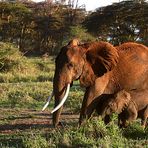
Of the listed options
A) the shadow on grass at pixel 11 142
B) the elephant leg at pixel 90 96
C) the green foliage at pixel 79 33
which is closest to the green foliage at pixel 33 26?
the green foliage at pixel 79 33

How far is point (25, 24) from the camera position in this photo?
35188mm

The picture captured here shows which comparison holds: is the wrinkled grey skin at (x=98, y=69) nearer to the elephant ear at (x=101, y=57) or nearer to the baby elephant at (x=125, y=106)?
the elephant ear at (x=101, y=57)

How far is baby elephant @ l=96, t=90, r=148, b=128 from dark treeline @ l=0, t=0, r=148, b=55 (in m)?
19.5

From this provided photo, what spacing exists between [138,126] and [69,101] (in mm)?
4768

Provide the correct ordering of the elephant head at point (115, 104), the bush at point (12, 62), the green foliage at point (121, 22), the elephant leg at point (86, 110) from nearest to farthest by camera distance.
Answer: the elephant head at point (115, 104) < the elephant leg at point (86, 110) < the bush at point (12, 62) < the green foliage at point (121, 22)

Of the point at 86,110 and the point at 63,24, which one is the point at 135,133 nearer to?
the point at 86,110

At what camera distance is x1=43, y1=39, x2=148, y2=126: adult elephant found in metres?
7.74

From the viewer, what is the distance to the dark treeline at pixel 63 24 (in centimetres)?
2917

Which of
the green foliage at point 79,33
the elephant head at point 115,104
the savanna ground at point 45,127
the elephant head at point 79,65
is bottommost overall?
the green foliage at point 79,33

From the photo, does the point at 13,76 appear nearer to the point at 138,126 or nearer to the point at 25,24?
the point at 138,126

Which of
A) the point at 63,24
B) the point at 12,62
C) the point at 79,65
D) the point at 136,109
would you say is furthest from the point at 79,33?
the point at 136,109

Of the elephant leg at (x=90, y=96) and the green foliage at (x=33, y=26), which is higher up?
the elephant leg at (x=90, y=96)

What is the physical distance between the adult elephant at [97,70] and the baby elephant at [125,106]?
1.15ft

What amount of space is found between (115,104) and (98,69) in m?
1.07
